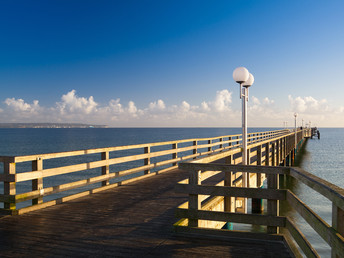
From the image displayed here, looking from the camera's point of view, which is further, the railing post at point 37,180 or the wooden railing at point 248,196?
the railing post at point 37,180

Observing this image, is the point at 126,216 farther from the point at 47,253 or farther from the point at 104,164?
the point at 104,164

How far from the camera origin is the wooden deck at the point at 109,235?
158 inches

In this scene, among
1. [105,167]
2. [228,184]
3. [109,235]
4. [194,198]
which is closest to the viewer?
[109,235]

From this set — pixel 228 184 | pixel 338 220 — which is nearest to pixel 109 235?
pixel 228 184

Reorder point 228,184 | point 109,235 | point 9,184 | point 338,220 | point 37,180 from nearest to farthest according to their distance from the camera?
point 338,220 → point 109,235 → point 9,184 → point 37,180 → point 228,184

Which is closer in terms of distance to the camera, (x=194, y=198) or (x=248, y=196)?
(x=248, y=196)

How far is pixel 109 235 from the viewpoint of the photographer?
15.4 feet

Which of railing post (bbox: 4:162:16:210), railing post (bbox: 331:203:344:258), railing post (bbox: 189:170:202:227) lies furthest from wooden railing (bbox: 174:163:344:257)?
railing post (bbox: 4:162:16:210)

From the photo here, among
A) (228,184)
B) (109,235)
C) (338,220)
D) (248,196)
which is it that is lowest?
(109,235)

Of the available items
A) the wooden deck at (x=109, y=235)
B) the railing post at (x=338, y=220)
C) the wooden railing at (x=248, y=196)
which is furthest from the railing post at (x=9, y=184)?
A: the railing post at (x=338, y=220)

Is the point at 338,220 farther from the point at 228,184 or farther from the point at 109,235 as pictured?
the point at 228,184

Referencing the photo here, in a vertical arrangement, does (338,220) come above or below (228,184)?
above

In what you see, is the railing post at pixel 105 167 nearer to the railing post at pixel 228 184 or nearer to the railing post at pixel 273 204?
the railing post at pixel 228 184

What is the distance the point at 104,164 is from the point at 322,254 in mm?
8504
